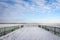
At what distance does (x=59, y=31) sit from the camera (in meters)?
11.5

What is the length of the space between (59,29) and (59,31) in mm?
209

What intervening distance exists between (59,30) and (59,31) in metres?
0.11

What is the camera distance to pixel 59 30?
37.9 feet

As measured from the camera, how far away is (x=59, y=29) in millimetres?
11586

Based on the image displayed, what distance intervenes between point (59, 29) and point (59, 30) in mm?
111
